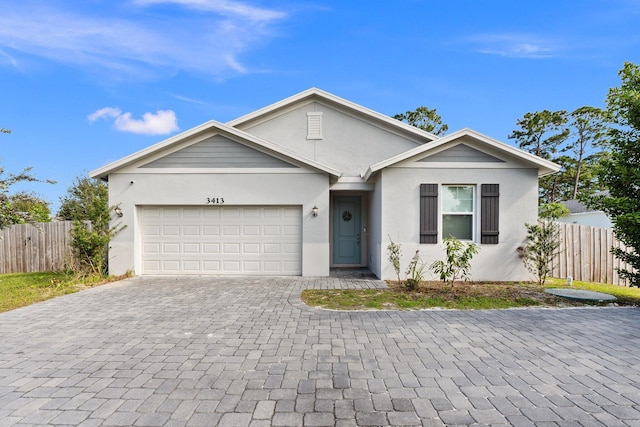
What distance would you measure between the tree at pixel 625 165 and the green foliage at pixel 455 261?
3.00 meters

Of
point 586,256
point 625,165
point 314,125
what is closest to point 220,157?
point 314,125

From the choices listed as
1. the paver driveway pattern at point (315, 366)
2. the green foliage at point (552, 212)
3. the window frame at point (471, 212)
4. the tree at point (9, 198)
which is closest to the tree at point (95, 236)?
the tree at point (9, 198)

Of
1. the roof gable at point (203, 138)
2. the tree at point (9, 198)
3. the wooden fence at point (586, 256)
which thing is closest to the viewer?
the tree at point (9, 198)

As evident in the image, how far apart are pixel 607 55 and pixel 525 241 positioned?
7771 millimetres

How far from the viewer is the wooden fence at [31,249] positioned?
11.6 metres

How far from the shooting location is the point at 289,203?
9.42 m

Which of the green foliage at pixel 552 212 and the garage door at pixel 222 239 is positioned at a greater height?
the green foliage at pixel 552 212

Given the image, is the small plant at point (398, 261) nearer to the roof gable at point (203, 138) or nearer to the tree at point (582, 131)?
the roof gable at point (203, 138)

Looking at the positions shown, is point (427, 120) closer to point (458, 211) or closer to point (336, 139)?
point (336, 139)

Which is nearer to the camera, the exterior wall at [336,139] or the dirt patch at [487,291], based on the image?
the dirt patch at [487,291]

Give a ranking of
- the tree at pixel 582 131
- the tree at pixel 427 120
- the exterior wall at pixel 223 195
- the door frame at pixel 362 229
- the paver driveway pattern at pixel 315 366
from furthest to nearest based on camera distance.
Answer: the tree at pixel 427 120 < the tree at pixel 582 131 < the door frame at pixel 362 229 < the exterior wall at pixel 223 195 < the paver driveway pattern at pixel 315 366

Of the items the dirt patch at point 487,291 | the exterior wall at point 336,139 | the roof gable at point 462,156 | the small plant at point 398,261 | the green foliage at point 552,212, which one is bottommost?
the dirt patch at point 487,291

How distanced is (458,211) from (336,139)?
17.1ft

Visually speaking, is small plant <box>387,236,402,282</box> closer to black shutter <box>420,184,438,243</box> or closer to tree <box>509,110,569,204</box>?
black shutter <box>420,184,438,243</box>
